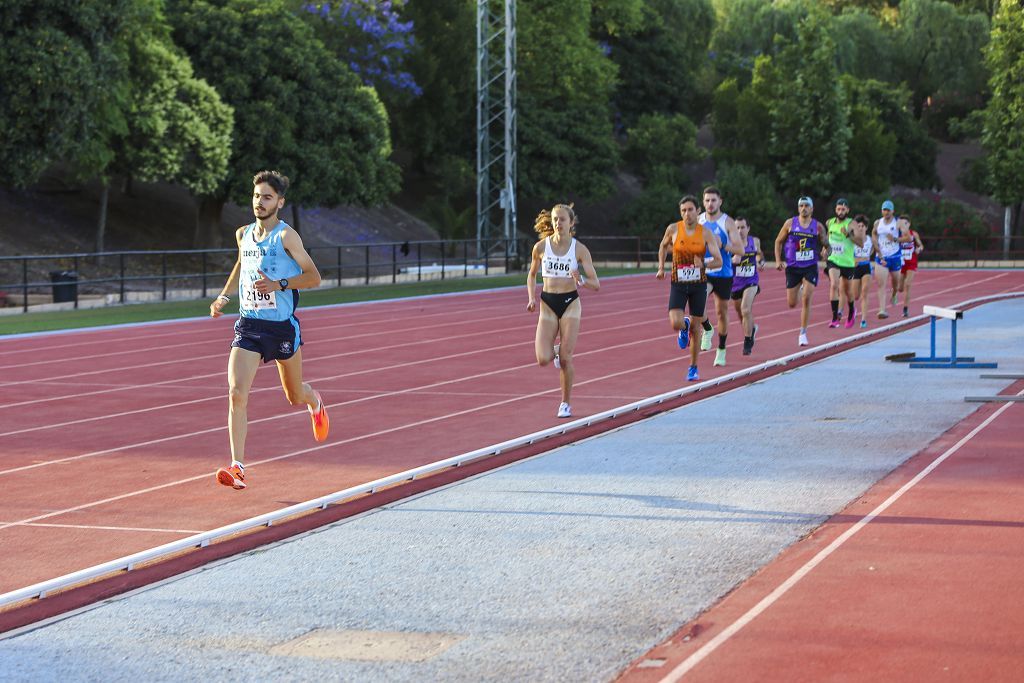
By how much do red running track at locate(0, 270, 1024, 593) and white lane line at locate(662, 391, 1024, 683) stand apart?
10.8 feet

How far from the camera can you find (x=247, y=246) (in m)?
9.93

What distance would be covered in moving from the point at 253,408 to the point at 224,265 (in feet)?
105

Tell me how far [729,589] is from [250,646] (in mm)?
2221

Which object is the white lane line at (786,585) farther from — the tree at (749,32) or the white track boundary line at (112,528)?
the tree at (749,32)

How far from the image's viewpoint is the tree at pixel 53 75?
1363 inches

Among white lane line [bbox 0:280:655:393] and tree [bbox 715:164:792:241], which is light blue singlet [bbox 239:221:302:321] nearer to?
white lane line [bbox 0:280:655:393]

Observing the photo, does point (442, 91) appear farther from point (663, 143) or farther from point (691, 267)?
point (691, 267)

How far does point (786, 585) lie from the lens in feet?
23.4

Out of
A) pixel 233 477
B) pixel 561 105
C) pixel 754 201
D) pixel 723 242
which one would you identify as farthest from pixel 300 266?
pixel 561 105

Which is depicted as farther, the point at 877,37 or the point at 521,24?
the point at 877,37

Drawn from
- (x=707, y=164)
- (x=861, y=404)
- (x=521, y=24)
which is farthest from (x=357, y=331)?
(x=707, y=164)

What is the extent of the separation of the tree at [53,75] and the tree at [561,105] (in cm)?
2811

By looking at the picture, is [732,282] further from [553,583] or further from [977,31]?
[977,31]

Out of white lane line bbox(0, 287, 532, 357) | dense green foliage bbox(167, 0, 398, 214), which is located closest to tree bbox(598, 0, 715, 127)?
dense green foliage bbox(167, 0, 398, 214)
